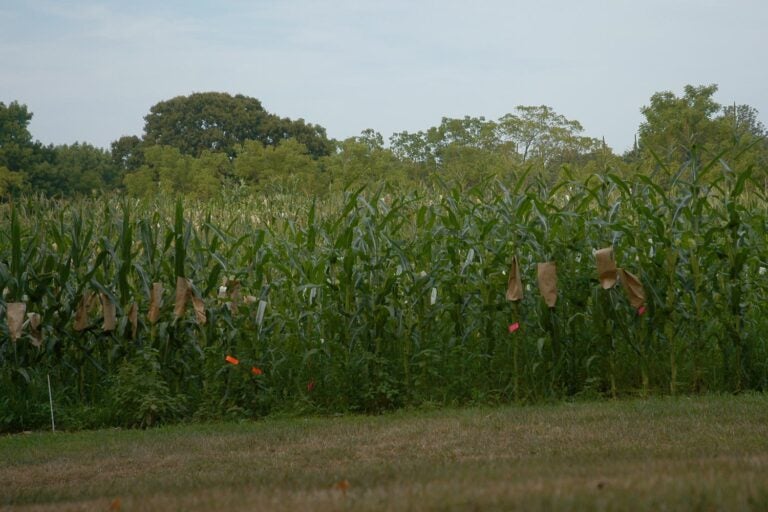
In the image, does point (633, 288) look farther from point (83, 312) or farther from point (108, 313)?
point (83, 312)

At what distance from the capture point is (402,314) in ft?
24.1

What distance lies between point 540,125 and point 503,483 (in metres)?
53.6

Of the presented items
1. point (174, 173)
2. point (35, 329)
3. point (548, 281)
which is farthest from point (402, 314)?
point (174, 173)

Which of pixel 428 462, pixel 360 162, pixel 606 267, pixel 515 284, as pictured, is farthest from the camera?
pixel 360 162

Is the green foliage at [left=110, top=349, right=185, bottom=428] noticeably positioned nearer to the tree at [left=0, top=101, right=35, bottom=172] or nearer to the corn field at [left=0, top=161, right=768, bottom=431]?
the corn field at [left=0, top=161, right=768, bottom=431]

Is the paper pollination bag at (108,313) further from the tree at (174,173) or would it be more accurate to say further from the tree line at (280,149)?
the tree at (174,173)

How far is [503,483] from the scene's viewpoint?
3465 mm

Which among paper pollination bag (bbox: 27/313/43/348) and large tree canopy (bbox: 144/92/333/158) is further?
large tree canopy (bbox: 144/92/333/158)

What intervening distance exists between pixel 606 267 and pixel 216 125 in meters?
62.2

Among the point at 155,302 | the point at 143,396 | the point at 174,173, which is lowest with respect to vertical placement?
the point at 143,396

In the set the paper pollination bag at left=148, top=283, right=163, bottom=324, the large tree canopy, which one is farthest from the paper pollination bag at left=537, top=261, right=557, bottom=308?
the large tree canopy

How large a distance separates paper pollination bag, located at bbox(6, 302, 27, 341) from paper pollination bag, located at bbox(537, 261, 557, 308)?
13.2 ft

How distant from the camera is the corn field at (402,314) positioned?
7133 millimetres

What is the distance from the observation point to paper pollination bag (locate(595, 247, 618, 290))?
668cm
